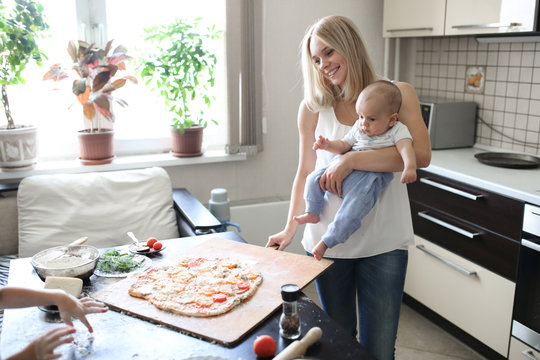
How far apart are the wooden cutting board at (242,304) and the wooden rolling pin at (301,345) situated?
0.14 metres

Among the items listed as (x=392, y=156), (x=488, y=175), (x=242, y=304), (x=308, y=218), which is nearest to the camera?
(x=242, y=304)

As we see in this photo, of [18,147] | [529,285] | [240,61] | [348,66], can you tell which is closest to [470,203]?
[529,285]

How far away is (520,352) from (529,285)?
0.31 metres

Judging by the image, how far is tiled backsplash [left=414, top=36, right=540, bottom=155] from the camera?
8.81 feet

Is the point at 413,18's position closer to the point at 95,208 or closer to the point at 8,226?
the point at 95,208

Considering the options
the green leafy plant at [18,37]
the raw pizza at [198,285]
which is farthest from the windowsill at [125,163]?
the raw pizza at [198,285]

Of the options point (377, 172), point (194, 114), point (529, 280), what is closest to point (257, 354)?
point (377, 172)

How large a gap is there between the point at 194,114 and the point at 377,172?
1716 millimetres

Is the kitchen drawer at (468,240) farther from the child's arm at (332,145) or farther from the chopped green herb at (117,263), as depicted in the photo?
the chopped green herb at (117,263)

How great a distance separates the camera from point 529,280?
2.16 metres

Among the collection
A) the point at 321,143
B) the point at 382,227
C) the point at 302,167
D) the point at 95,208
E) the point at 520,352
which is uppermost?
the point at 321,143

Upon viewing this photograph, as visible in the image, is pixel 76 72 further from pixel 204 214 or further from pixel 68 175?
pixel 204 214

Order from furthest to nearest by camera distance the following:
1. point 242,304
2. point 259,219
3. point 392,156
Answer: point 259,219 → point 392,156 → point 242,304

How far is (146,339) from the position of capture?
116 cm
